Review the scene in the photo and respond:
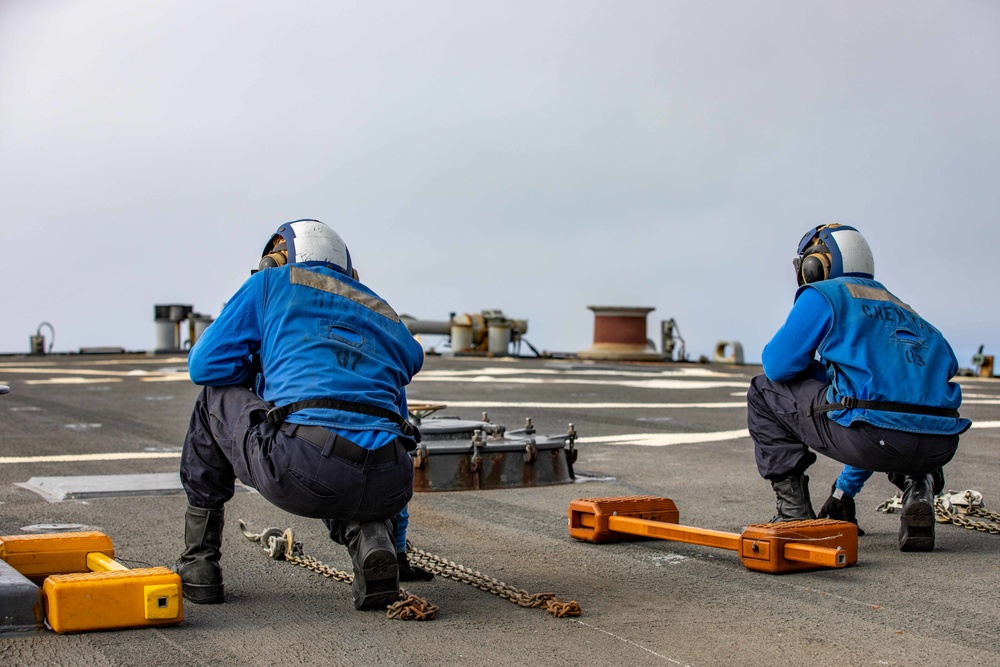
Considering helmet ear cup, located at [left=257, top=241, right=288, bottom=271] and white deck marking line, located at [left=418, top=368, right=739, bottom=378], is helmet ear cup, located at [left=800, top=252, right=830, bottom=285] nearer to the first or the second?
helmet ear cup, located at [left=257, top=241, right=288, bottom=271]

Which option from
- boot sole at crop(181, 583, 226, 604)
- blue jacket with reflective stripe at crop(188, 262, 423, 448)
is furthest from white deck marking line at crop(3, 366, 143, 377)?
blue jacket with reflective stripe at crop(188, 262, 423, 448)

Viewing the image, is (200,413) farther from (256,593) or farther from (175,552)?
(175,552)

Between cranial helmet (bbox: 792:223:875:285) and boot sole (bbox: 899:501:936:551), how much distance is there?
115 cm

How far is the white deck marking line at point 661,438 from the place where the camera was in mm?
10156

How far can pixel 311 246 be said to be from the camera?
14.6 feet

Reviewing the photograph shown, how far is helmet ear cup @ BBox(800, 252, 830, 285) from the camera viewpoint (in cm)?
566

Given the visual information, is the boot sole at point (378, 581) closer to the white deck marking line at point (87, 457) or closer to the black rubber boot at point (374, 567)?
the black rubber boot at point (374, 567)

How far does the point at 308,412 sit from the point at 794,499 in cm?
266

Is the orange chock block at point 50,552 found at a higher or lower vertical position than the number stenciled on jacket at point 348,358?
lower

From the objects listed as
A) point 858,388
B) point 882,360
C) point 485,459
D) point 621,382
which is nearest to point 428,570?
point 858,388

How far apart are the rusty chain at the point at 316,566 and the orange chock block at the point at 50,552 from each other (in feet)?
2.70

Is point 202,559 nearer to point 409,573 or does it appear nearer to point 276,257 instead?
point 409,573

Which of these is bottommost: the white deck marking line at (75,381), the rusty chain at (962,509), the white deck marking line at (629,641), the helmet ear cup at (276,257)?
the white deck marking line at (629,641)

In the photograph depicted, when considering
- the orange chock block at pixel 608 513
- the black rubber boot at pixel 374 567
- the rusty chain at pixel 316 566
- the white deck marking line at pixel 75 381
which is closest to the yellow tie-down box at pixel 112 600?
the black rubber boot at pixel 374 567
